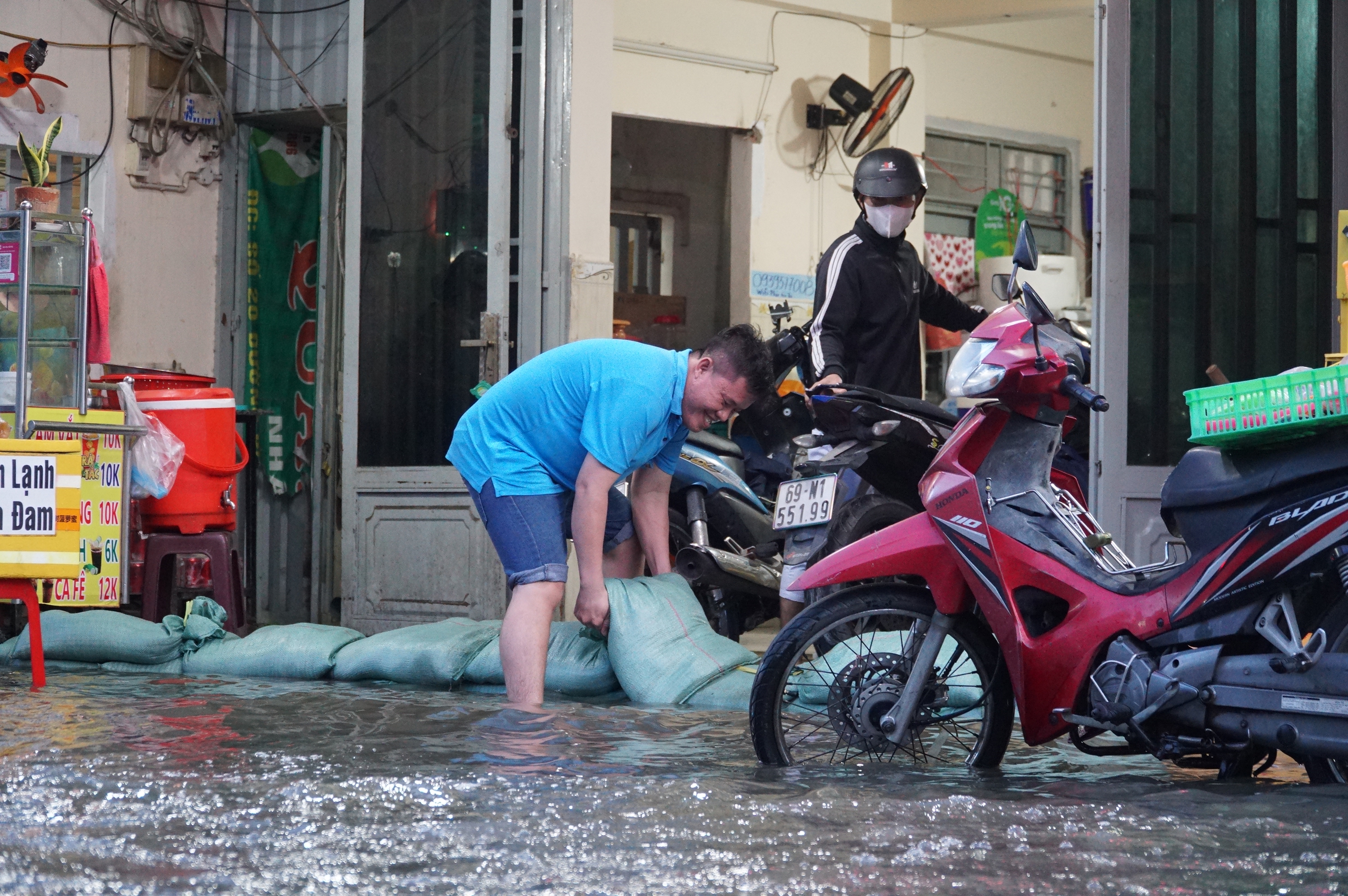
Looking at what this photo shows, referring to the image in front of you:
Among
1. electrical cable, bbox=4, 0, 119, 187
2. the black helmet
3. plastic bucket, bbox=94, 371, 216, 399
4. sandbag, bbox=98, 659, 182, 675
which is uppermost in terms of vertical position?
electrical cable, bbox=4, 0, 119, 187

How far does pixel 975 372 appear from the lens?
3.59 meters

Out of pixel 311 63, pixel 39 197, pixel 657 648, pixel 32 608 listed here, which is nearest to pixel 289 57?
pixel 311 63

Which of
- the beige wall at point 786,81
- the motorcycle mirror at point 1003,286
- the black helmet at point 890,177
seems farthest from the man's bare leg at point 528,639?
the beige wall at point 786,81

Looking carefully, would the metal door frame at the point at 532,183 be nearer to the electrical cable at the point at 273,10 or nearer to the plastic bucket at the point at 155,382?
the plastic bucket at the point at 155,382

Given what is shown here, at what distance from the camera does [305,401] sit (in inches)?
340

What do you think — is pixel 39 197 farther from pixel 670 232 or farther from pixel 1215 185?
pixel 670 232

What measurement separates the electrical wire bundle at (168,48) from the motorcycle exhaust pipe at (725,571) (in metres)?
4.30

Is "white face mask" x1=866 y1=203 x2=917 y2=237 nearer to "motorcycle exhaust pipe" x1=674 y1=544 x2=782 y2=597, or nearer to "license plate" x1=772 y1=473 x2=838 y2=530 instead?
"license plate" x1=772 y1=473 x2=838 y2=530

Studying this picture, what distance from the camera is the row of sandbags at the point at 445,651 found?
4.94m

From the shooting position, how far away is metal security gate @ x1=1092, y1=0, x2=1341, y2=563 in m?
6.03

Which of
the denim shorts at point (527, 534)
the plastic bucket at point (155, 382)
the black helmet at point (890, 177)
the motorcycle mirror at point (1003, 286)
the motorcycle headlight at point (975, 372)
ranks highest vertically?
the black helmet at point (890, 177)

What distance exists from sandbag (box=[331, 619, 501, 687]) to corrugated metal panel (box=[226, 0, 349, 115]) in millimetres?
3732

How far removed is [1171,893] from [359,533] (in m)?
5.32

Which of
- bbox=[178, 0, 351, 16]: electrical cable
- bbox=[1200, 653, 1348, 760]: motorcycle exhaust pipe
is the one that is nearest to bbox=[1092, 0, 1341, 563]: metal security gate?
bbox=[1200, 653, 1348, 760]: motorcycle exhaust pipe
